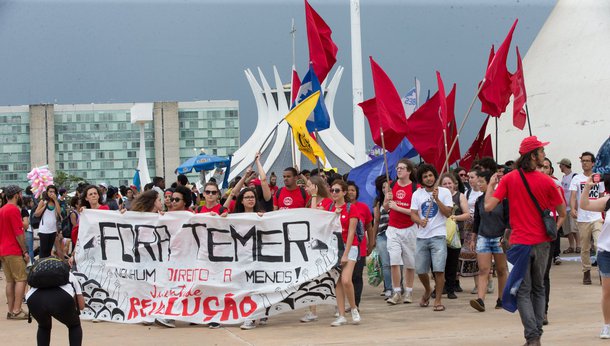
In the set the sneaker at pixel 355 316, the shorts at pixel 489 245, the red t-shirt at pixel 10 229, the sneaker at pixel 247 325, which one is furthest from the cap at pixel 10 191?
the shorts at pixel 489 245

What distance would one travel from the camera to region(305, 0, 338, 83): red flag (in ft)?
52.4

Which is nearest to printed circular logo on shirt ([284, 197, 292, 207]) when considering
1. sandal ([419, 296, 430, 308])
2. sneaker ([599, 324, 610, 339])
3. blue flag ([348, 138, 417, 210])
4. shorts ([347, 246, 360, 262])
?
shorts ([347, 246, 360, 262])

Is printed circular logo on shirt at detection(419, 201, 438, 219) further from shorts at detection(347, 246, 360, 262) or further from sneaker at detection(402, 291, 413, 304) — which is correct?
shorts at detection(347, 246, 360, 262)

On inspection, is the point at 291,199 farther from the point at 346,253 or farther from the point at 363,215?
the point at 346,253

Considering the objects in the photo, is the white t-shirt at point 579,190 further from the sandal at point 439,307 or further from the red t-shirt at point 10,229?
the red t-shirt at point 10,229

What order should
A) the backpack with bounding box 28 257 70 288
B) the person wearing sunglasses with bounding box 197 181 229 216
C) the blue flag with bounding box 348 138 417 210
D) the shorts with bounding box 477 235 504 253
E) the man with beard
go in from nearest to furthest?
the backpack with bounding box 28 257 70 288 → the person wearing sunglasses with bounding box 197 181 229 216 → the shorts with bounding box 477 235 504 253 → the man with beard → the blue flag with bounding box 348 138 417 210

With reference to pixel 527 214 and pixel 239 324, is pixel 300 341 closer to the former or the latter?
pixel 239 324

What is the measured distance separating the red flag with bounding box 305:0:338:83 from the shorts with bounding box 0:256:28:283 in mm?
6109

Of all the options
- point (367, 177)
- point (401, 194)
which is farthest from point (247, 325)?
point (367, 177)

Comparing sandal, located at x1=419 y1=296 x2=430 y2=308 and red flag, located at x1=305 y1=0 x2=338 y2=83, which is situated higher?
red flag, located at x1=305 y1=0 x2=338 y2=83

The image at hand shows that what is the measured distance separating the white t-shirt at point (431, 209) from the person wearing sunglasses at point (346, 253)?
3.97ft

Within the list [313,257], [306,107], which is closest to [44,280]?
[313,257]

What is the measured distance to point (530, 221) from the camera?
859cm

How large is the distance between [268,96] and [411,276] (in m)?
43.8
